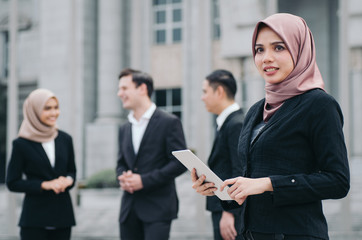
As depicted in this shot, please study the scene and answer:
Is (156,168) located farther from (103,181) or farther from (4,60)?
(4,60)

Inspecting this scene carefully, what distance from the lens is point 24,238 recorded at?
12.6 ft

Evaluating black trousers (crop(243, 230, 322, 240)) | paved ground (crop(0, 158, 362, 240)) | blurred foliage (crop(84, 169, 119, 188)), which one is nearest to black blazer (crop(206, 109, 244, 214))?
black trousers (crop(243, 230, 322, 240))

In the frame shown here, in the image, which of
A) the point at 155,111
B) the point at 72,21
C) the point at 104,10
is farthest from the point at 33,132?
the point at 104,10

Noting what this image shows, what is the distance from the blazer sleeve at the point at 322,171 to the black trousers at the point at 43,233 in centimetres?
241

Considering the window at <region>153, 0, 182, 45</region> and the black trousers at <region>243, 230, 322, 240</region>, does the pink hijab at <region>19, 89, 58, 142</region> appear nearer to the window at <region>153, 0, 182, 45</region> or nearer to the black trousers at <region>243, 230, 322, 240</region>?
the black trousers at <region>243, 230, 322, 240</region>

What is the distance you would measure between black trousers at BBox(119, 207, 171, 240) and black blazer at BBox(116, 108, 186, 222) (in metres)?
0.04

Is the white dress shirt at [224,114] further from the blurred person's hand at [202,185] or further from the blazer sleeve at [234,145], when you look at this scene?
the blurred person's hand at [202,185]

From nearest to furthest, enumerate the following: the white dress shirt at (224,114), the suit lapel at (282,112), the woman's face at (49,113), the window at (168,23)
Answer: the suit lapel at (282,112) → the white dress shirt at (224,114) → the woman's face at (49,113) → the window at (168,23)

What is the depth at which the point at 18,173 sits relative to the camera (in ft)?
12.9

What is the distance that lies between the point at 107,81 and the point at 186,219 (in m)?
11.9

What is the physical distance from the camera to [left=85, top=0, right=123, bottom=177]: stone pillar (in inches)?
725

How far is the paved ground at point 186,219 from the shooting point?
6.01 metres

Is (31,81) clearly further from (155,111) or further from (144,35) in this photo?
(155,111)

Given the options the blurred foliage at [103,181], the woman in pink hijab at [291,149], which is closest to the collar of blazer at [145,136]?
the woman in pink hijab at [291,149]
